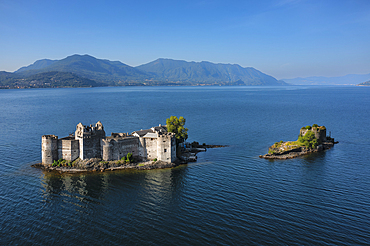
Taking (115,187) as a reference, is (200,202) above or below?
below

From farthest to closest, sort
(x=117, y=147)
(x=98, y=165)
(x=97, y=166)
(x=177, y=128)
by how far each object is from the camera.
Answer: (x=177, y=128) < (x=117, y=147) < (x=98, y=165) < (x=97, y=166)

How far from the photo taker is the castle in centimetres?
5341

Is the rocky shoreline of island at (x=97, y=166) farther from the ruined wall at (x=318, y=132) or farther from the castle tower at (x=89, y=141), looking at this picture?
the ruined wall at (x=318, y=132)

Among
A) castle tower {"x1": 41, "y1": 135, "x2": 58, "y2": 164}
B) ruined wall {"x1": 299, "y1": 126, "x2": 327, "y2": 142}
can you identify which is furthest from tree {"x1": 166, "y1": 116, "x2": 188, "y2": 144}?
ruined wall {"x1": 299, "y1": 126, "x2": 327, "y2": 142}

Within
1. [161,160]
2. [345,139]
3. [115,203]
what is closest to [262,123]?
[345,139]

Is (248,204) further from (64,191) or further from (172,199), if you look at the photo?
(64,191)

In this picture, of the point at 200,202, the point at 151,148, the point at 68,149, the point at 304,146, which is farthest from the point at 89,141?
the point at 304,146

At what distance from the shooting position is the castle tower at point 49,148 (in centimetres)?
5300

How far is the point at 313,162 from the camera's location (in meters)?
58.7

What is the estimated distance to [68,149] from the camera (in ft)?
177

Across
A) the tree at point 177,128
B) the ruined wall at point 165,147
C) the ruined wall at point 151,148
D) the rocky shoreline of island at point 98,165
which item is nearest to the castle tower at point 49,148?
the rocky shoreline of island at point 98,165

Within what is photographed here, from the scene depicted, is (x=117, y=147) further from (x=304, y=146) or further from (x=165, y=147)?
(x=304, y=146)

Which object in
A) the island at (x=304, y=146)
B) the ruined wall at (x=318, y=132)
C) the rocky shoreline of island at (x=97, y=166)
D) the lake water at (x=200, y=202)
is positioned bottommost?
the lake water at (x=200, y=202)

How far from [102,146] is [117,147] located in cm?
325
